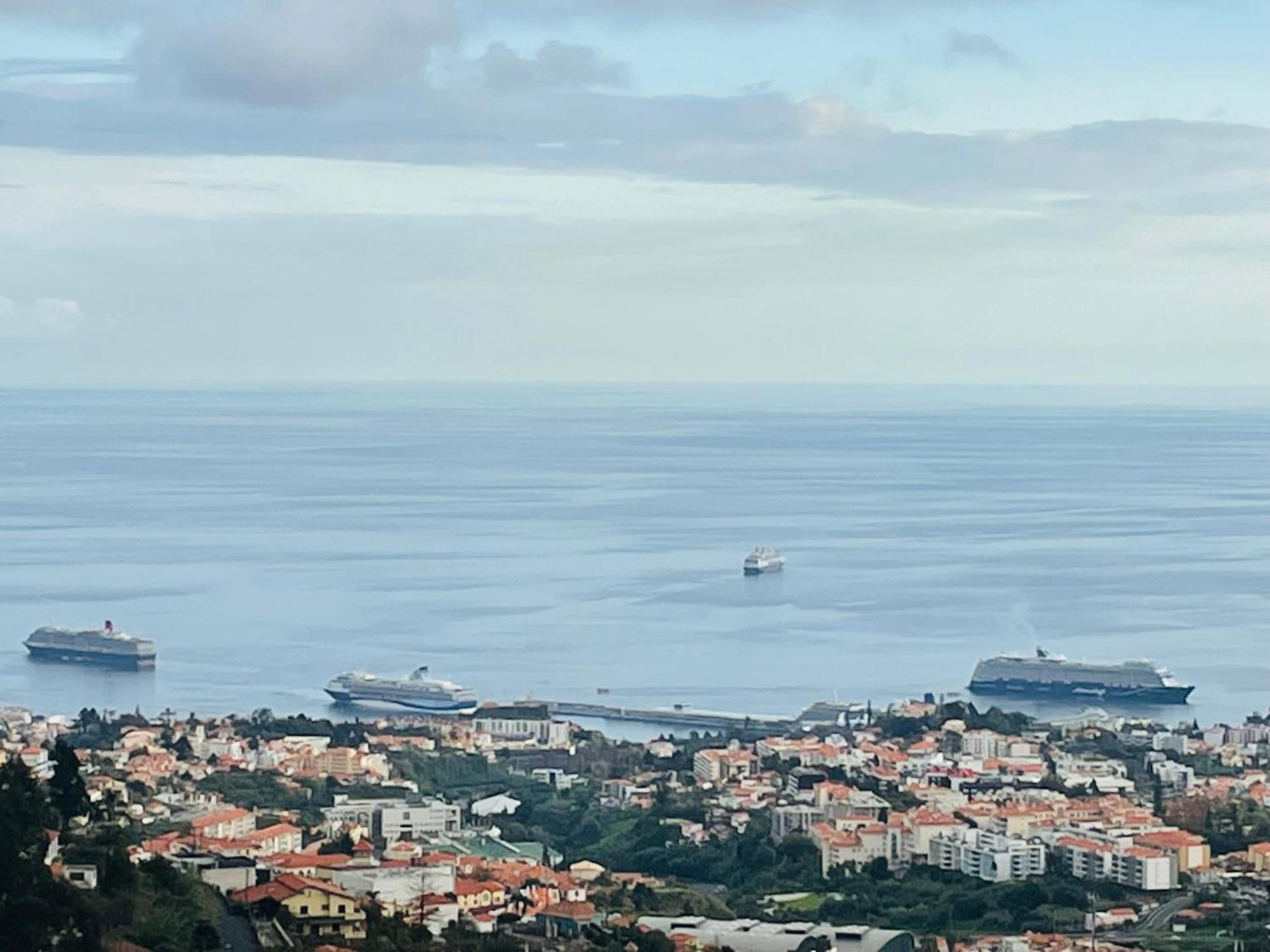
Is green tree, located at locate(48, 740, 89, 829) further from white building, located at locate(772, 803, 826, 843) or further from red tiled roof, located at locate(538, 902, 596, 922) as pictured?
white building, located at locate(772, 803, 826, 843)

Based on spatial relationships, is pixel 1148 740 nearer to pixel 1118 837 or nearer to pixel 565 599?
pixel 1118 837

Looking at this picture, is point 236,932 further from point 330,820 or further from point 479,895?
point 330,820

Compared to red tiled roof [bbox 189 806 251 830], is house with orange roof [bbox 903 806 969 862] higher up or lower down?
lower down

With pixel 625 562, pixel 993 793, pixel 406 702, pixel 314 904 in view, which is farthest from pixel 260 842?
pixel 625 562

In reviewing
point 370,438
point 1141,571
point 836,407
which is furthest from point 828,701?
point 836,407

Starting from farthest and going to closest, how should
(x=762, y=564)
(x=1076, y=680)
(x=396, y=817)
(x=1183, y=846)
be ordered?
(x=762, y=564) < (x=1076, y=680) < (x=396, y=817) < (x=1183, y=846)

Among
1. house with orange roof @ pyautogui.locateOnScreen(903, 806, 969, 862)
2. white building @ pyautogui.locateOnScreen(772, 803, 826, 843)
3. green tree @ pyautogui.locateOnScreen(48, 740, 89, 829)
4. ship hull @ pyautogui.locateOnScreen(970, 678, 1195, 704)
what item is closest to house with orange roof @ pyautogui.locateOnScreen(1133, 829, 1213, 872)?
house with orange roof @ pyautogui.locateOnScreen(903, 806, 969, 862)
